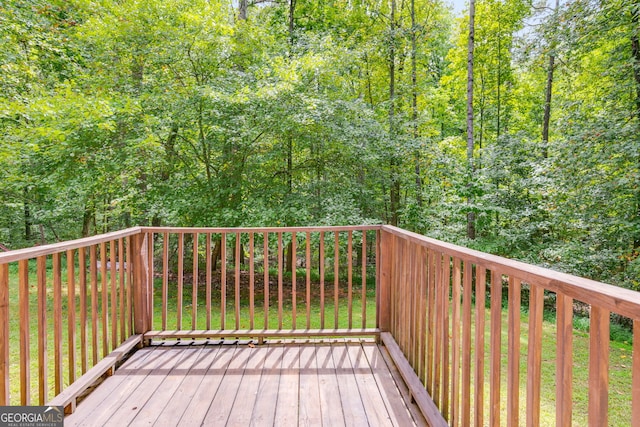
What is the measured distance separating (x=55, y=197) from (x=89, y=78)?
2.84 metres

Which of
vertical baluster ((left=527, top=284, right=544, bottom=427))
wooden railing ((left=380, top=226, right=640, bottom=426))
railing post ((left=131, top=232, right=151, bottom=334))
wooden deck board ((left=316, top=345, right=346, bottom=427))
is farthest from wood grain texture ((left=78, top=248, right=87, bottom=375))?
vertical baluster ((left=527, top=284, right=544, bottom=427))

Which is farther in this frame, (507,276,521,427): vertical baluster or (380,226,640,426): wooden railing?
(507,276,521,427): vertical baluster

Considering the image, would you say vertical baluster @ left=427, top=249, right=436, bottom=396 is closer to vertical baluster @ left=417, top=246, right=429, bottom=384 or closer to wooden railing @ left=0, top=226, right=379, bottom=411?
vertical baluster @ left=417, top=246, right=429, bottom=384

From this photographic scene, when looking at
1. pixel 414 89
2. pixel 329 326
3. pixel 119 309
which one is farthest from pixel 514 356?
pixel 414 89

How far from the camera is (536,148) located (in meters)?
7.12

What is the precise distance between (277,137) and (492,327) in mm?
5735

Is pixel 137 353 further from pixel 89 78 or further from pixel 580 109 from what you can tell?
pixel 580 109

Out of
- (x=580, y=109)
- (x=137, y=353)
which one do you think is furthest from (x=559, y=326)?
(x=580, y=109)

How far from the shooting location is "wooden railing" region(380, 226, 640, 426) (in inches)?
34.9

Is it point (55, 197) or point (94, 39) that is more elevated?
point (94, 39)

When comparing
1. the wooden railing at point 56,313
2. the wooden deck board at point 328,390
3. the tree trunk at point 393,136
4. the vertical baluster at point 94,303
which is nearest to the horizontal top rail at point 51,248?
the wooden railing at point 56,313

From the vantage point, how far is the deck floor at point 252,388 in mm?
2064

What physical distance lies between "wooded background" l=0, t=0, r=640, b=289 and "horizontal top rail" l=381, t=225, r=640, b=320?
4582 mm

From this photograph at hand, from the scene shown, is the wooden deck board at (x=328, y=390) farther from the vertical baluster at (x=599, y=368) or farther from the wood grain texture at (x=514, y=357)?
the vertical baluster at (x=599, y=368)
